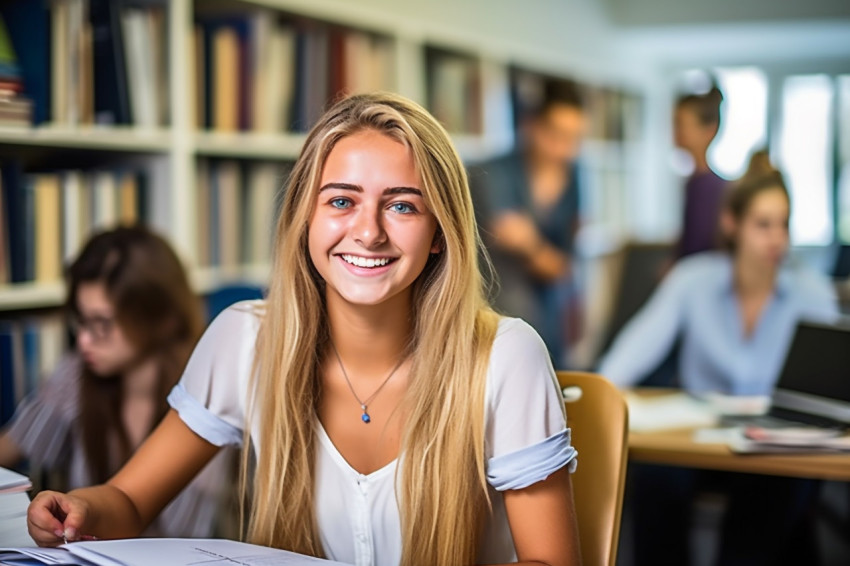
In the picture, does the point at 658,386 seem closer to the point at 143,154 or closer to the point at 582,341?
the point at 143,154

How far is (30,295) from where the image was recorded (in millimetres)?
2498

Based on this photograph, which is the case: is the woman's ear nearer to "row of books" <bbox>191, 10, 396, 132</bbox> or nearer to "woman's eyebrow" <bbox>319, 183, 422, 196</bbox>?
"woman's eyebrow" <bbox>319, 183, 422, 196</bbox>

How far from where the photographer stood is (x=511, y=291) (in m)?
4.25

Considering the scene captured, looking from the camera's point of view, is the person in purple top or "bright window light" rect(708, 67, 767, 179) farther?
"bright window light" rect(708, 67, 767, 179)

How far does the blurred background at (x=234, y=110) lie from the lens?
250 cm

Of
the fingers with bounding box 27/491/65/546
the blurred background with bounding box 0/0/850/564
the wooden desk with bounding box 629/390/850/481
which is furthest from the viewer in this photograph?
the blurred background with bounding box 0/0/850/564

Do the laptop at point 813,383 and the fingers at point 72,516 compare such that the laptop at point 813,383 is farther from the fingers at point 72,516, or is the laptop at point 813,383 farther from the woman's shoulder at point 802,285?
the fingers at point 72,516

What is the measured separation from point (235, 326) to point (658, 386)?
6.22ft

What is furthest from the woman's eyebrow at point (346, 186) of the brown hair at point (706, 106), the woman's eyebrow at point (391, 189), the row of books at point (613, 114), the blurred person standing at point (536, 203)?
the row of books at point (613, 114)

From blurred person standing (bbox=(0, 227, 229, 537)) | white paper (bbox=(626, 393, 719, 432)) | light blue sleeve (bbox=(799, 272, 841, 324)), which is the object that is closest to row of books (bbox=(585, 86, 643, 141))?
light blue sleeve (bbox=(799, 272, 841, 324))

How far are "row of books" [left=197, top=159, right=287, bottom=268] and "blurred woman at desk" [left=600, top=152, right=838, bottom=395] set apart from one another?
44.1 inches

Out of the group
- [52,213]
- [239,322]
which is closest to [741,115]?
[52,213]

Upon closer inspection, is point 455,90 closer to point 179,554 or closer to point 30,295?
point 30,295

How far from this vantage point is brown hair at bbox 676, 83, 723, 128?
11.9 ft
